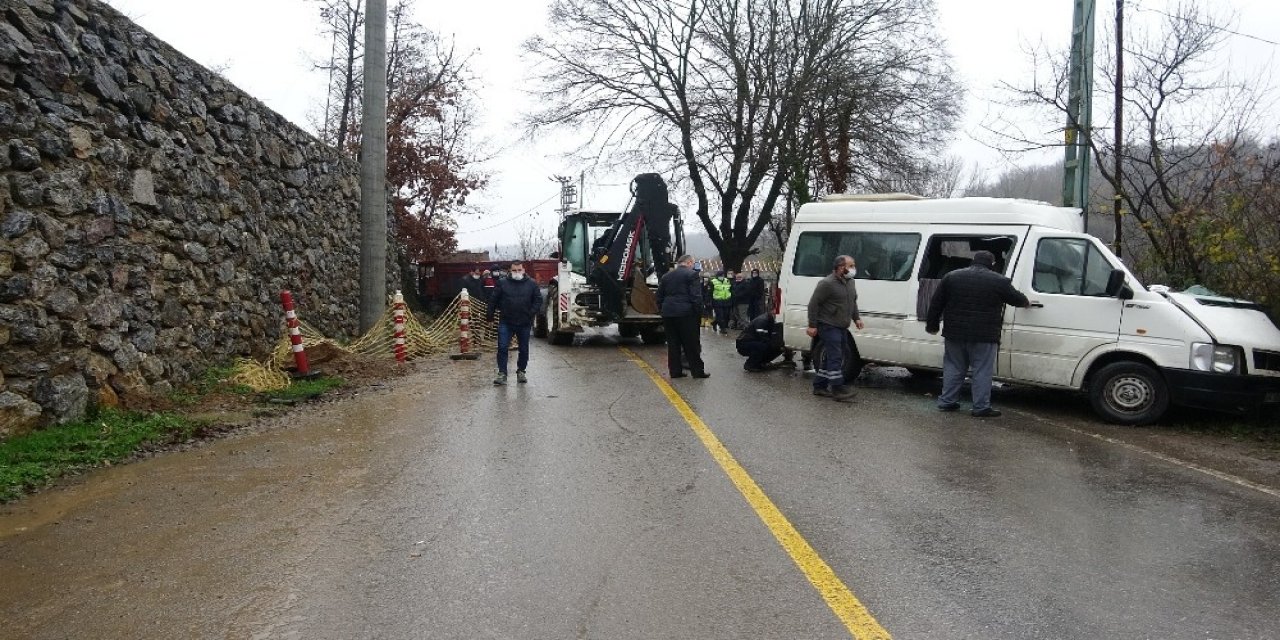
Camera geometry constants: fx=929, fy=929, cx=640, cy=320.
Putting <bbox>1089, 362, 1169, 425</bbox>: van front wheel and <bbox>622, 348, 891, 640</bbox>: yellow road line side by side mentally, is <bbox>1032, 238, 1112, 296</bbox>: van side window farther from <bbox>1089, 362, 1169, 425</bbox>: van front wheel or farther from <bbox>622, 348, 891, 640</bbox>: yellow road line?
<bbox>622, 348, 891, 640</bbox>: yellow road line

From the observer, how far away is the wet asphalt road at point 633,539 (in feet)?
13.2

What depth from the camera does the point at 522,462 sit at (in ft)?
23.1

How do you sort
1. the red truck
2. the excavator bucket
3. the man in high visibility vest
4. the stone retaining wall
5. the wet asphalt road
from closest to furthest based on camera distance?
the wet asphalt road → the stone retaining wall → the excavator bucket → the man in high visibility vest → the red truck

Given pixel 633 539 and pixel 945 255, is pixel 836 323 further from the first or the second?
pixel 633 539

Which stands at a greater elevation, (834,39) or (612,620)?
(834,39)

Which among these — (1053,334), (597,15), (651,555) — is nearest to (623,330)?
(1053,334)

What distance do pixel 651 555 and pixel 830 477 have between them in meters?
2.12

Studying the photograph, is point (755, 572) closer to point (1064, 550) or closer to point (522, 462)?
point (1064, 550)

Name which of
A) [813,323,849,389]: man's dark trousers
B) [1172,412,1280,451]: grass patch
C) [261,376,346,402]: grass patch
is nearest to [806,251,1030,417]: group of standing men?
[813,323,849,389]: man's dark trousers

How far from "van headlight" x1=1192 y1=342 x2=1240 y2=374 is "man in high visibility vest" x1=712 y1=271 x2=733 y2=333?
1387 centimetres

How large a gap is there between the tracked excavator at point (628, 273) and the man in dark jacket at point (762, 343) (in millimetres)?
3620

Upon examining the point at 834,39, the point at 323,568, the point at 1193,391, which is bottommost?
the point at 323,568

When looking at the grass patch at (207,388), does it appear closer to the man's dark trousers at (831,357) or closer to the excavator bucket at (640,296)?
the man's dark trousers at (831,357)

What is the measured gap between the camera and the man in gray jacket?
10.4 m
